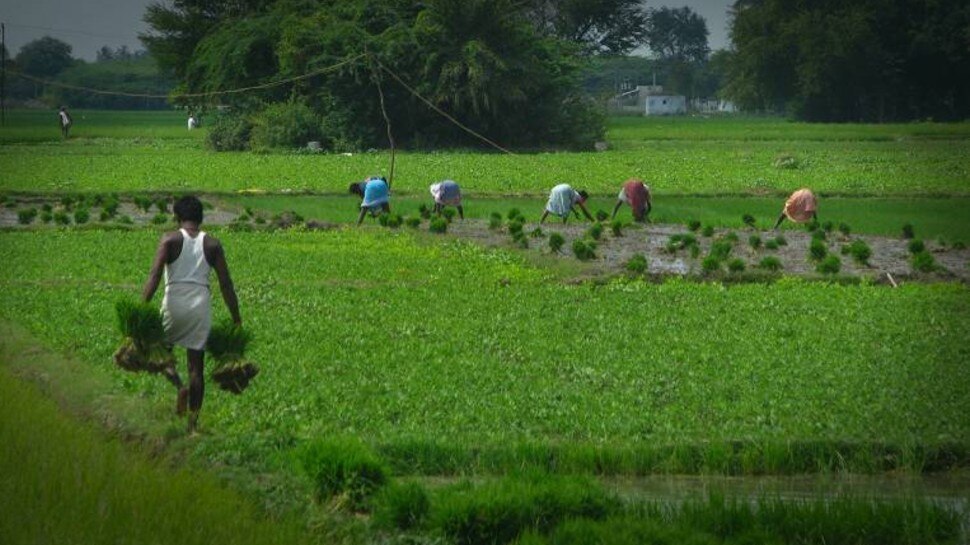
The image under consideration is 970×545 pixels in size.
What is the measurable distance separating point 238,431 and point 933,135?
51.3 feet

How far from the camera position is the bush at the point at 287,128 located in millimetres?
43344

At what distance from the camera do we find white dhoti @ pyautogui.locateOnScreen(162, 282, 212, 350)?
329 inches

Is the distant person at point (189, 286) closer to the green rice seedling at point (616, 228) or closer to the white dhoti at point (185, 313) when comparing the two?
the white dhoti at point (185, 313)

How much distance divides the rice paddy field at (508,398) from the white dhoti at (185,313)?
516 millimetres

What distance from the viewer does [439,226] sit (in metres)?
21.6

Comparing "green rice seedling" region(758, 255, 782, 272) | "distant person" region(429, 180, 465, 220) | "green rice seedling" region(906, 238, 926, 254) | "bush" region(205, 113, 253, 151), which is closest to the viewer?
"green rice seedling" region(758, 255, 782, 272)

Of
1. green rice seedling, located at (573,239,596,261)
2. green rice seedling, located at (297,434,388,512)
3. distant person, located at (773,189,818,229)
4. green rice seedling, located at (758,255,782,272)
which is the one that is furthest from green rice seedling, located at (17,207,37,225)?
green rice seedling, located at (297,434,388,512)

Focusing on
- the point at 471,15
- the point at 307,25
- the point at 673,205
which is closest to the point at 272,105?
the point at 307,25

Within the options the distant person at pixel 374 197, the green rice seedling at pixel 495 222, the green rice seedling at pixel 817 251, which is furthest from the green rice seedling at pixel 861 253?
the distant person at pixel 374 197

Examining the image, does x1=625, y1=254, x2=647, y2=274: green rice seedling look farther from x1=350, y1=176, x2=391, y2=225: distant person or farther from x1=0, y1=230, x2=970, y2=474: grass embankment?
x1=350, y1=176, x2=391, y2=225: distant person

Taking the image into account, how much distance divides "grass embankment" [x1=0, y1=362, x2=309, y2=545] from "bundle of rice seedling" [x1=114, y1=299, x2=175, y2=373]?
1.86 ft

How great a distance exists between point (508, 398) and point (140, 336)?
8.17ft

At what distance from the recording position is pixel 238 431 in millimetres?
8422

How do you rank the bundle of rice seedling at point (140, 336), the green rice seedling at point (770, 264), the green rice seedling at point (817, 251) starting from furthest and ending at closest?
1. the green rice seedling at point (817, 251)
2. the green rice seedling at point (770, 264)
3. the bundle of rice seedling at point (140, 336)
